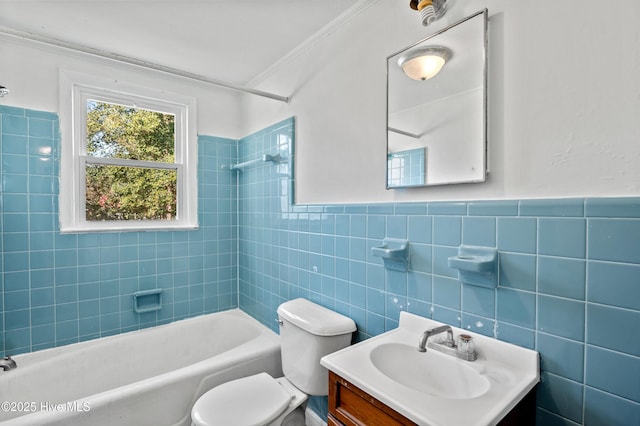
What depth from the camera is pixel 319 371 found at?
5.05 ft

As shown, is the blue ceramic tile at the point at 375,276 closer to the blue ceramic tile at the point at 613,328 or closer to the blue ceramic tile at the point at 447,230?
the blue ceramic tile at the point at 447,230

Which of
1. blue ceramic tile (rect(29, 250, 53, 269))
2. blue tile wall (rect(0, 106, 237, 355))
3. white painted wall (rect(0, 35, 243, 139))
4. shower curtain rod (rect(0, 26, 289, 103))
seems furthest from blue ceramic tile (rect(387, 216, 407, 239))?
blue ceramic tile (rect(29, 250, 53, 269))

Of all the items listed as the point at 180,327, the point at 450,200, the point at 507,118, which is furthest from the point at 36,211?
the point at 507,118

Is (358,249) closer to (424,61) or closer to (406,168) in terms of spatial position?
(406,168)

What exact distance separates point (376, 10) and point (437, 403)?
168 centimetres

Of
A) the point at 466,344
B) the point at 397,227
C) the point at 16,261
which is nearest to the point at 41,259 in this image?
the point at 16,261

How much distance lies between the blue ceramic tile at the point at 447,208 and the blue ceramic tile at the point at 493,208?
0.10 feet

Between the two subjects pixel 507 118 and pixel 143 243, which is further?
pixel 143 243

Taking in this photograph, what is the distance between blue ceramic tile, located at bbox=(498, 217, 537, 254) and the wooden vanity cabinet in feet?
1.56

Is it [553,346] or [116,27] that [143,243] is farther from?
[553,346]

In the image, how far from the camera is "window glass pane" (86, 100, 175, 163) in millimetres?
2254

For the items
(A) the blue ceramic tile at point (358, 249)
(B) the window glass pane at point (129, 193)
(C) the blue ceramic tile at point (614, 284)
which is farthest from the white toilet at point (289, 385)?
(B) the window glass pane at point (129, 193)

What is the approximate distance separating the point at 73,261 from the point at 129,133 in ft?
3.33

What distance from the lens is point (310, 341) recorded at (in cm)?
157
